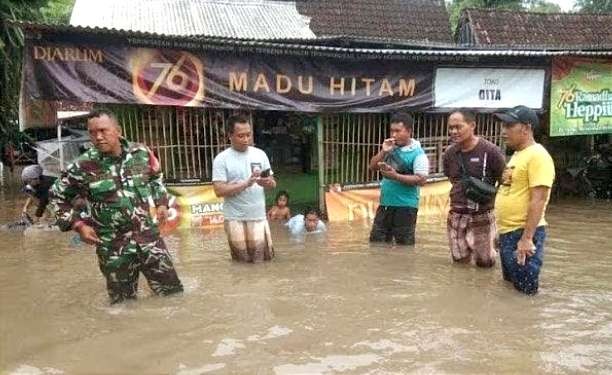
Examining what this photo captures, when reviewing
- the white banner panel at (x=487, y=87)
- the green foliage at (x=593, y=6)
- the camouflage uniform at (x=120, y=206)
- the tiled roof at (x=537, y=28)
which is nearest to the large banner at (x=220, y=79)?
the white banner panel at (x=487, y=87)

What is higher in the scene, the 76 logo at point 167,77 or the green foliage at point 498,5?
the green foliage at point 498,5

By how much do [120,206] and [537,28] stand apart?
1397 centimetres

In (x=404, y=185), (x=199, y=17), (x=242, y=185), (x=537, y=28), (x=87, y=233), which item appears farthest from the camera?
(x=537, y=28)

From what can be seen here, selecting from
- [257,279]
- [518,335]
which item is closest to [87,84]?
[257,279]

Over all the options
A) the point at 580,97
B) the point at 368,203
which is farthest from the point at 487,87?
the point at 368,203

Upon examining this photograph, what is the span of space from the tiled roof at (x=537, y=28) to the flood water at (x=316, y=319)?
9.33 m

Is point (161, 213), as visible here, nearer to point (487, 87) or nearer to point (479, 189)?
point (479, 189)

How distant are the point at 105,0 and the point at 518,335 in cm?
1215

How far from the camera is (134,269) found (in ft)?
15.1

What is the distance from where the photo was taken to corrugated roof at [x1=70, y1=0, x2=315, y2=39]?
41.3 feet

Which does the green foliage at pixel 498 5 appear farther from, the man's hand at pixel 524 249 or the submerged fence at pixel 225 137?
the man's hand at pixel 524 249

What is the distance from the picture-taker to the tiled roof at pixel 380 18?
14.6m

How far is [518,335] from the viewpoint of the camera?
13.8 feet

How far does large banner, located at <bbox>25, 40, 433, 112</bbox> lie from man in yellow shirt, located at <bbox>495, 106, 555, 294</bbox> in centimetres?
467
